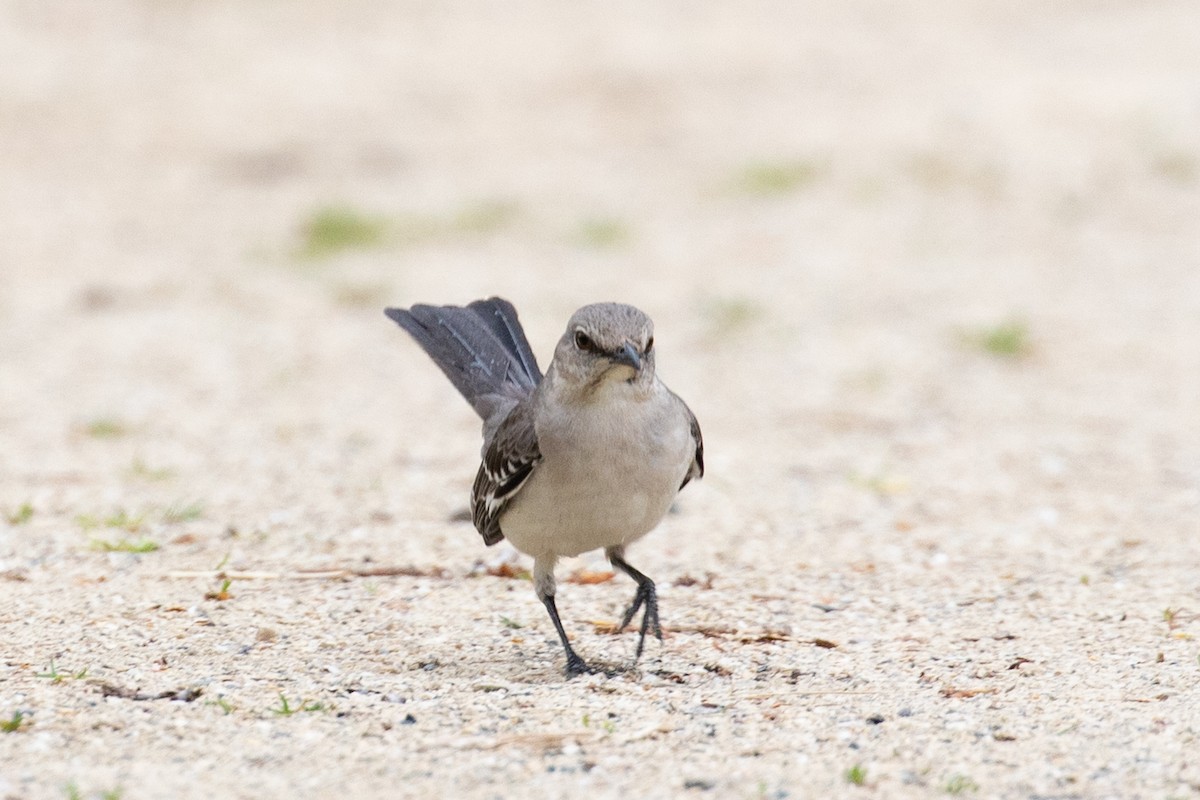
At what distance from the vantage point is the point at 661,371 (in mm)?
9953

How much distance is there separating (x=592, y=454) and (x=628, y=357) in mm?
330

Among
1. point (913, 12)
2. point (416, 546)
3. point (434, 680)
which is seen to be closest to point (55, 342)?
point (416, 546)

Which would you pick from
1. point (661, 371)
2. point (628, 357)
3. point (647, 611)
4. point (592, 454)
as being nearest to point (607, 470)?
point (592, 454)

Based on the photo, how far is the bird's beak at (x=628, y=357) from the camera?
195 inches

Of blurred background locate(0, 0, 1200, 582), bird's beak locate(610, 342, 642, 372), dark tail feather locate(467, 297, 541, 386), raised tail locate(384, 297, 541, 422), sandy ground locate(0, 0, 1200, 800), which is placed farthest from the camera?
blurred background locate(0, 0, 1200, 582)

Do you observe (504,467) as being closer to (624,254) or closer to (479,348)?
(479,348)

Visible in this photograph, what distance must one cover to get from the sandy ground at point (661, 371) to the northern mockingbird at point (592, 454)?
0.45 meters

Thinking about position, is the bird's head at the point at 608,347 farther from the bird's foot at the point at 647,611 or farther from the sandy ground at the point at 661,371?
the sandy ground at the point at 661,371

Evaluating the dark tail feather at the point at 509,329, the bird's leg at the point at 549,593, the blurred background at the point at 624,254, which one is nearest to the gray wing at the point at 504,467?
the bird's leg at the point at 549,593

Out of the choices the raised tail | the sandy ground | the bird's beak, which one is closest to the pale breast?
the bird's beak

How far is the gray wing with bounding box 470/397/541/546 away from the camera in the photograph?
5227mm

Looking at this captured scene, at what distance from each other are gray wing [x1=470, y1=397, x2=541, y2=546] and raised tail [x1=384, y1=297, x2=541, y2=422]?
499 mm

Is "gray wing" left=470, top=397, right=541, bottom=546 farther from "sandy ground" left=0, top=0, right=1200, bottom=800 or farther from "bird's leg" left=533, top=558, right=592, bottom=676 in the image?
"sandy ground" left=0, top=0, right=1200, bottom=800

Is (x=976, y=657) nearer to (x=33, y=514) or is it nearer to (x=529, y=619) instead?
(x=529, y=619)
